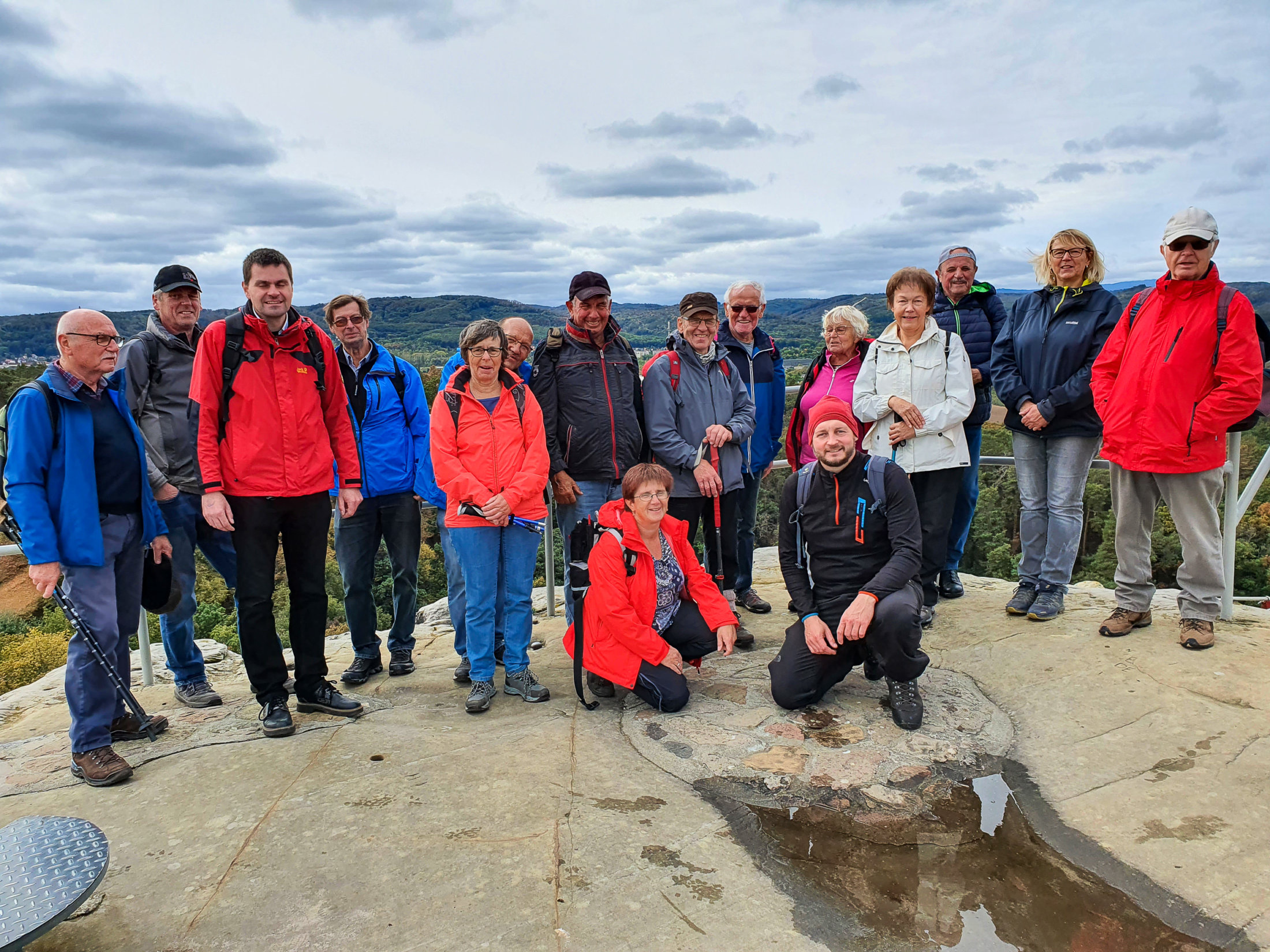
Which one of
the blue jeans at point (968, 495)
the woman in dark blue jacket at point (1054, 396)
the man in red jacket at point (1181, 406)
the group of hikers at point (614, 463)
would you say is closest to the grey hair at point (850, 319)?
the group of hikers at point (614, 463)

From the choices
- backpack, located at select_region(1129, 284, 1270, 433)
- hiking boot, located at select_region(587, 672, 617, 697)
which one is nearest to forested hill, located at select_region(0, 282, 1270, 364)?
backpack, located at select_region(1129, 284, 1270, 433)

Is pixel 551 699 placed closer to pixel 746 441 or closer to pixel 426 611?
pixel 746 441

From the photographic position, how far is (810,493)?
4.09 metres

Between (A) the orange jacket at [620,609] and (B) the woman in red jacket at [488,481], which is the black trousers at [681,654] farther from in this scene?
(B) the woman in red jacket at [488,481]

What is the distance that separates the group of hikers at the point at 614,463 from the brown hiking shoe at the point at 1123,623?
0.06 ft

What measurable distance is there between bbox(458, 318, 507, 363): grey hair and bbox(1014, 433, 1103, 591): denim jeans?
3.25 metres

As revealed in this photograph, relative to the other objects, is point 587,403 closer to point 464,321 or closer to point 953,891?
point 953,891

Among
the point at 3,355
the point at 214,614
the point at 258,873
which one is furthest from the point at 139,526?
the point at 3,355

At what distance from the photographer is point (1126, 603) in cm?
473

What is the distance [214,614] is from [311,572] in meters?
13.5

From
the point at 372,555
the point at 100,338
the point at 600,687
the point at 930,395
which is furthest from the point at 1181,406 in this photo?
the point at 100,338

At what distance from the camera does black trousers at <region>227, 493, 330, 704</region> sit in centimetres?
378

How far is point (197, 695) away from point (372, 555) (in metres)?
1.19

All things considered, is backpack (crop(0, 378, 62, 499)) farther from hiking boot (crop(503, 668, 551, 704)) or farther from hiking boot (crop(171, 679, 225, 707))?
→ hiking boot (crop(503, 668, 551, 704))
